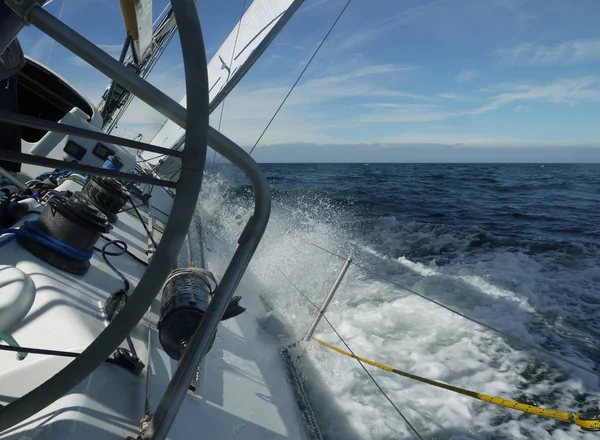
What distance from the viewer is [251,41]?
515 cm

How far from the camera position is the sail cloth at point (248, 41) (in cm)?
438

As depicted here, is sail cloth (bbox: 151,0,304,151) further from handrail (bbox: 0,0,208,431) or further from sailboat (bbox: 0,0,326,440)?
handrail (bbox: 0,0,208,431)

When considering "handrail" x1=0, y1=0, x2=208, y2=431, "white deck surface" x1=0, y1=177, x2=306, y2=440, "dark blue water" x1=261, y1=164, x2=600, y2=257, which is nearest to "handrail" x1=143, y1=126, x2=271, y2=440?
"handrail" x1=0, y1=0, x2=208, y2=431

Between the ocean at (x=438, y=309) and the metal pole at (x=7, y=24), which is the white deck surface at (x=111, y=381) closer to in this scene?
the ocean at (x=438, y=309)

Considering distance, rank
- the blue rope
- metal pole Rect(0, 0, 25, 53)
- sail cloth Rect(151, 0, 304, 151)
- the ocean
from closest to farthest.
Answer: metal pole Rect(0, 0, 25, 53) → the blue rope → the ocean → sail cloth Rect(151, 0, 304, 151)

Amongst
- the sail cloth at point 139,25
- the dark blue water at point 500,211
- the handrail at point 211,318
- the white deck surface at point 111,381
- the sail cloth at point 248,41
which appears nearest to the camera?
the handrail at point 211,318

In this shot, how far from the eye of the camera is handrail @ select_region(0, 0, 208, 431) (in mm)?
590

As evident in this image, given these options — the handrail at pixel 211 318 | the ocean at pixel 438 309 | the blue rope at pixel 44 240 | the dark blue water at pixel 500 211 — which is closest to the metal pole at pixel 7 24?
the handrail at pixel 211 318

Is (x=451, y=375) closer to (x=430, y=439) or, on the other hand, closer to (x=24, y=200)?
(x=430, y=439)

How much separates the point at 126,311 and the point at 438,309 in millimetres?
3514

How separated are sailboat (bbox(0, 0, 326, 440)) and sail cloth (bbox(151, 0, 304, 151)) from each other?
2.16 meters

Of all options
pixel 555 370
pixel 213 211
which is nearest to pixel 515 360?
pixel 555 370

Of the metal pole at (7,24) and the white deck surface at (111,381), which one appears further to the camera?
the white deck surface at (111,381)

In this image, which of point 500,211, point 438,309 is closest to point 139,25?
point 438,309
